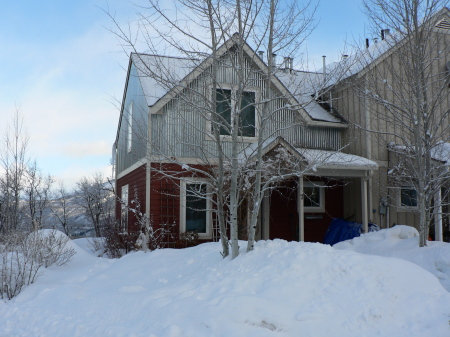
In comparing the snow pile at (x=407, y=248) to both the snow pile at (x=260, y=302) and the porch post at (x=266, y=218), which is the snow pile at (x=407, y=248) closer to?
the snow pile at (x=260, y=302)

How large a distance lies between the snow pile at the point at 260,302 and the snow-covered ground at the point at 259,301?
13 mm

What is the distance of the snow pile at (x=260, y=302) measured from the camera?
4.87m

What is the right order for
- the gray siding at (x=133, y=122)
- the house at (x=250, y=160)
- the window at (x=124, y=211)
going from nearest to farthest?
1. the house at (x=250, y=160)
2. the gray siding at (x=133, y=122)
3. the window at (x=124, y=211)

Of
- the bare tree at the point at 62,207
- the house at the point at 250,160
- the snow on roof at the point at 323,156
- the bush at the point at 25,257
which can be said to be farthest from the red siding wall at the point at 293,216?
the bare tree at the point at 62,207

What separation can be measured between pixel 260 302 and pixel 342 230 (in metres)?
8.94

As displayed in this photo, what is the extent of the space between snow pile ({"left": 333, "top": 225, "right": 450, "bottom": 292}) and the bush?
701cm

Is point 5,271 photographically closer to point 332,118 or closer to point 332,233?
point 332,233

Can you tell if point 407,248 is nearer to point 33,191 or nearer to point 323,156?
point 323,156

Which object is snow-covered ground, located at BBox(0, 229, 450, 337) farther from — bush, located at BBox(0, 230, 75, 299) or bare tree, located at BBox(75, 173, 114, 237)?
bare tree, located at BBox(75, 173, 114, 237)

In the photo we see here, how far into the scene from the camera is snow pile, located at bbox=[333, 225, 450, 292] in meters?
7.86

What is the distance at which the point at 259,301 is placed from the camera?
5.17m

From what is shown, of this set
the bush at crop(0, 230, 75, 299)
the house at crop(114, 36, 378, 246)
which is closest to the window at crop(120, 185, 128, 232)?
the house at crop(114, 36, 378, 246)

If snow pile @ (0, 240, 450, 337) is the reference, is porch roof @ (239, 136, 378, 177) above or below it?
above

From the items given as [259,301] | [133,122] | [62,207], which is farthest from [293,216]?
[62,207]
